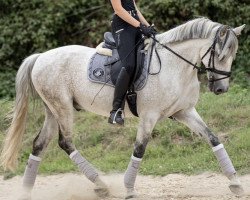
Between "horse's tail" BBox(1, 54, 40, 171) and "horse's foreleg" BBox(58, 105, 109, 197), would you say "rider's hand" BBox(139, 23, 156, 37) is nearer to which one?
"horse's foreleg" BBox(58, 105, 109, 197)

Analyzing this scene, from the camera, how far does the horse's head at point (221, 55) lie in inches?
243

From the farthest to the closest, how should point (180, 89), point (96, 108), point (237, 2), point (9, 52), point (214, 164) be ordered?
1. point (9, 52)
2. point (237, 2)
3. point (214, 164)
4. point (96, 108)
5. point (180, 89)

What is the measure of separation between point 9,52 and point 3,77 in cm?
64

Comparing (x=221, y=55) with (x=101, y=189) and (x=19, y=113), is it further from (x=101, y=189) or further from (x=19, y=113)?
(x=19, y=113)

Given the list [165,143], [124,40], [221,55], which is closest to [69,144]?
[124,40]

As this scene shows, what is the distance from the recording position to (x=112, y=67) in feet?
22.3

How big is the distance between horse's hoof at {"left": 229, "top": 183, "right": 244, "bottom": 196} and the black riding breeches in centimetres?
159

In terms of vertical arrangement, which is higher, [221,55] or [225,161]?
[221,55]

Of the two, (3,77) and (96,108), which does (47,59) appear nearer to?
(96,108)

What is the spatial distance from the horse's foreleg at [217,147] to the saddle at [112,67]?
22.2 inches

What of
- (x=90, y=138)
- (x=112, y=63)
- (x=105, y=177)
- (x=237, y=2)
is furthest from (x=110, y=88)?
(x=237, y=2)

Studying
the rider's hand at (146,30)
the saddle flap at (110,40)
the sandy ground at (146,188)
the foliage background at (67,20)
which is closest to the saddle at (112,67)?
the saddle flap at (110,40)

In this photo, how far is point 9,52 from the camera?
13.2 meters

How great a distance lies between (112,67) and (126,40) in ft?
1.17
